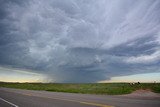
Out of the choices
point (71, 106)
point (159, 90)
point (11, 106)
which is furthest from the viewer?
point (159, 90)

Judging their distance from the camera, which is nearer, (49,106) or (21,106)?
(49,106)

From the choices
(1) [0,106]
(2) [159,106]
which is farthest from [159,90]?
(1) [0,106]

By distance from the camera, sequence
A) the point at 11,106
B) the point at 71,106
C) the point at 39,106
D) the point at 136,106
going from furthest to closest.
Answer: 1. the point at 11,106
2. the point at 39,106
3. the point at 71,106
4. the point at 136,106

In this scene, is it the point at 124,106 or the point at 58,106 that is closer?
the point at 124,106

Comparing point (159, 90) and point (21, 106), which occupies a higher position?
point (159, 90)

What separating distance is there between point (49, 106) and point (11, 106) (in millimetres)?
2860

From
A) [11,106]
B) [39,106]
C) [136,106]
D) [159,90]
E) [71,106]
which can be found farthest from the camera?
[159,90]

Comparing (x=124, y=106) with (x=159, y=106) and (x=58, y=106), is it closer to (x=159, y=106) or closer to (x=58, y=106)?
(x=159, y=106)

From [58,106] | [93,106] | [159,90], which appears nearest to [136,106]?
[93,106]

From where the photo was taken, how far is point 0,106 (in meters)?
13.8

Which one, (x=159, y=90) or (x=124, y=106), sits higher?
(x=159, y=90)

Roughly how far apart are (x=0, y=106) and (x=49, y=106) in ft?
12.0

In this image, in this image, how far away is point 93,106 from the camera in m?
11.3

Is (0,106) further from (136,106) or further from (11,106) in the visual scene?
(136,106)
